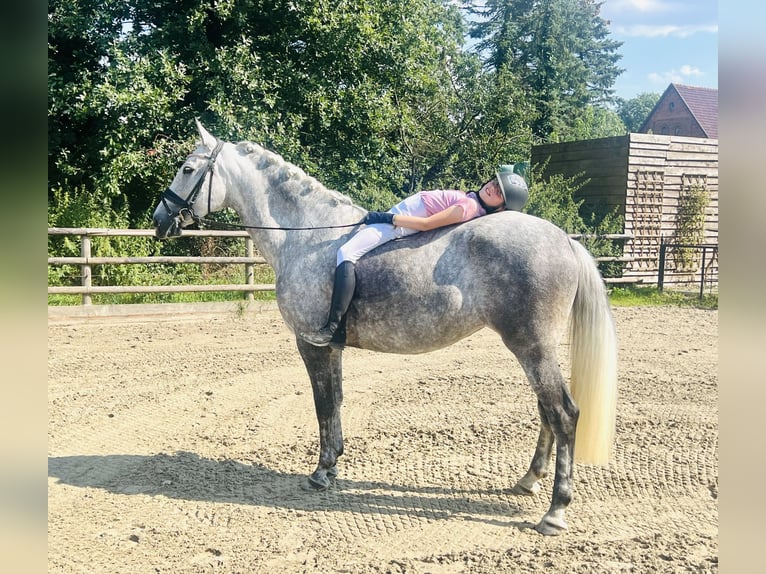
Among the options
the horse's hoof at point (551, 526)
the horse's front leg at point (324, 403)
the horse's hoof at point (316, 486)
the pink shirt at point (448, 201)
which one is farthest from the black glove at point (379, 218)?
the horse's hoof at point (551, 526)

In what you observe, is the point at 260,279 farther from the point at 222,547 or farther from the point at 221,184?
the point at 222,547

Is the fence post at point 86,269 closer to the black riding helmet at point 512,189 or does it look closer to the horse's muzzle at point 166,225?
the horse's muzzle at point 166,225

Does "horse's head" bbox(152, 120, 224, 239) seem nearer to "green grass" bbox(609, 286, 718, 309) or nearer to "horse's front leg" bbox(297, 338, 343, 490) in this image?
"horse's front leg" bbox(297, 338, 343, 490)

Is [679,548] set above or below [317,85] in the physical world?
below

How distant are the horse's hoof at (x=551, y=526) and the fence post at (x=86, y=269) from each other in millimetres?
8245

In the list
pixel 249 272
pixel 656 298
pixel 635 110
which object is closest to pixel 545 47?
pixel 656 298

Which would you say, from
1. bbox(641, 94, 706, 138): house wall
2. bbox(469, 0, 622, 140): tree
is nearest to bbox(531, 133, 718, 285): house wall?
bbox(469, 0, 622, 140): tree

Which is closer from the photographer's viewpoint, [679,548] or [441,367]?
[679,548]

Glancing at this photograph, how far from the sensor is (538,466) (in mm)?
3852

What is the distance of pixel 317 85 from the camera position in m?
12.5

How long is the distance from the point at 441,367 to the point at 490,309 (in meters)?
3.64

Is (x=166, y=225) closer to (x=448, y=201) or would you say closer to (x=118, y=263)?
(x=448, y=201)

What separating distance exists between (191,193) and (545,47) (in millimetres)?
27004

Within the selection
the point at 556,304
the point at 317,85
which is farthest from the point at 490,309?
the point at 317,85
